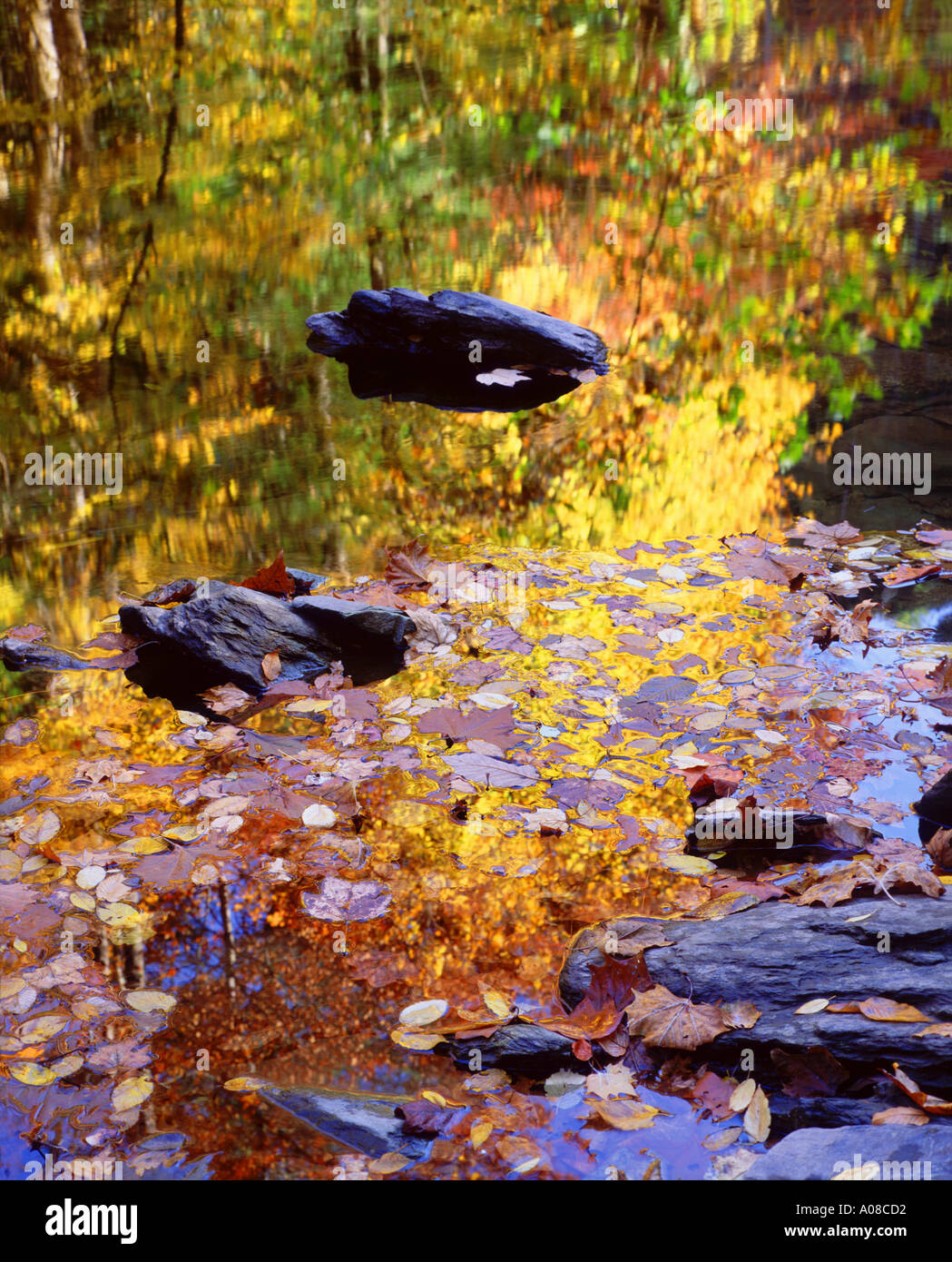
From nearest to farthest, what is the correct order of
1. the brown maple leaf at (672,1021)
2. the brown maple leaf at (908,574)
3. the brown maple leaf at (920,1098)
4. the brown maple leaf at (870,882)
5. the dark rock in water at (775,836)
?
1. the brown maple leaf at (920,1098)
2. the brown maple leaf at (672,1021)
3. the brown maple leaf at (870,882)
4. the dark rock in water at (775,836)
5. the brown maple leaf at (908,574)

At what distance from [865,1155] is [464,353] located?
16.4ft

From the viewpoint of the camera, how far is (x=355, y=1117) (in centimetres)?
203

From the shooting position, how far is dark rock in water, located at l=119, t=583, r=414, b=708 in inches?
138

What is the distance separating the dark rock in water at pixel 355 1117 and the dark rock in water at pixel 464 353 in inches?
162

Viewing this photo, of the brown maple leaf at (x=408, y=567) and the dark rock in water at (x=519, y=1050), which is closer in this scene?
Answer: the dark rock in water at (x=519, y=1050)

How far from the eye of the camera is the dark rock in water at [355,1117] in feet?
6.50

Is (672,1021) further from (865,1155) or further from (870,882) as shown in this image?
(870,882)
